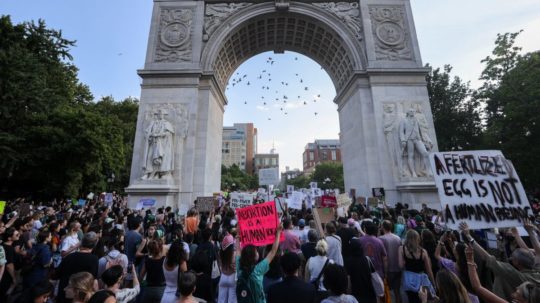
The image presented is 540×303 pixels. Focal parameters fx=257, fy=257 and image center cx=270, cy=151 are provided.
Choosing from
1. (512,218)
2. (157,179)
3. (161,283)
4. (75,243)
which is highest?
(157,179)

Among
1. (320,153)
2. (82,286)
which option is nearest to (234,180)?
(320,153)

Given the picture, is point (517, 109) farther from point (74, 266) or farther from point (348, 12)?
point (74, 266)

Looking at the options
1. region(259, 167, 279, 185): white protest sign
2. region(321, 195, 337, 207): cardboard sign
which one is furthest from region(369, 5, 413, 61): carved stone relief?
region(321, 195, 337, 207): cardboard sign

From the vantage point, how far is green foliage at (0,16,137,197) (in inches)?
647

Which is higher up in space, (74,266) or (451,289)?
(451,289)

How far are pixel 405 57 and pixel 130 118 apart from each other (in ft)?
118

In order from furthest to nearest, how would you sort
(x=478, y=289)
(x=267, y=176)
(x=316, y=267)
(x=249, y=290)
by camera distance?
(x=267, y=176) → (x=316, y=267) → (x=249, y=290) → (x=478, y=289)

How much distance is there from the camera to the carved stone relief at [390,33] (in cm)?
1678

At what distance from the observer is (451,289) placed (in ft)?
7.28

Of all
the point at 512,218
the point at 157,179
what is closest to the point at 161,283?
the point at 512,218

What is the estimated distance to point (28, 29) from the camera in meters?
18.9

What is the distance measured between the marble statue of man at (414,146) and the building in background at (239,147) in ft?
297

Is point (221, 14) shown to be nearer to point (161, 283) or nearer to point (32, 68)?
point (32, 68)

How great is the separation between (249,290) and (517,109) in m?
22.1
